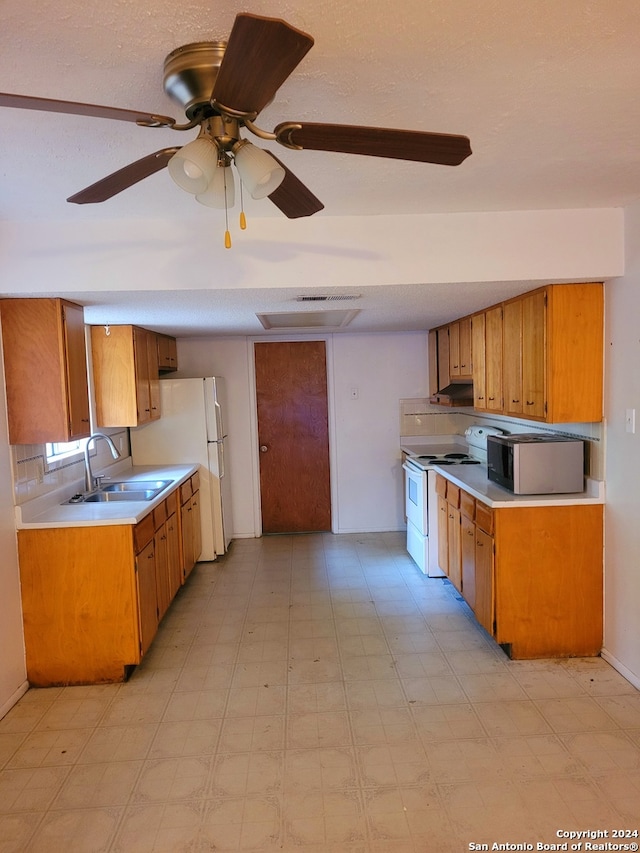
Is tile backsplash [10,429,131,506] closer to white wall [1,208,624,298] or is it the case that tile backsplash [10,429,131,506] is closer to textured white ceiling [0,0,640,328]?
white wall [1,208,624,298]

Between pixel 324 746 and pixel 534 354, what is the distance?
2201mm

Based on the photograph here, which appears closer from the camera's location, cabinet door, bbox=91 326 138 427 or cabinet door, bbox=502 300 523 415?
cabinet door, bbox=502 300 523 415

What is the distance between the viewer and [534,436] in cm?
319

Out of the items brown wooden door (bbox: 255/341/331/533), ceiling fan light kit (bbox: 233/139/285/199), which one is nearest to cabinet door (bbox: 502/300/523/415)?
ceiling fan light kit (bbox: 233/139/285/199)

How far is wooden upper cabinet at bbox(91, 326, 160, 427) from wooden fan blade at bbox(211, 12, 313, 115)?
9.19 feet

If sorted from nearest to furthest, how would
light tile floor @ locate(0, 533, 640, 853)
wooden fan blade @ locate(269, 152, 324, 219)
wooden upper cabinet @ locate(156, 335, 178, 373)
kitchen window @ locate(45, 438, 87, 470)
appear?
wooden fan blade @ locate(269, 152, 324, 219)
light tile floor @ locate(0, 533, 640, 853)
kitchen window @ locate(45, 438, 87, 470)
wooden upper cabinet @ locate(156, 335, 178, 373)

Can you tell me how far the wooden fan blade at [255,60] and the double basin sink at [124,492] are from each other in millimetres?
2689

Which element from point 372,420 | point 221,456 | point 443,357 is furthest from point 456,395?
point 221,456

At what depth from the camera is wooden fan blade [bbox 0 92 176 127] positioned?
103cm

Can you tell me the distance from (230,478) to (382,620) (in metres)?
2.44

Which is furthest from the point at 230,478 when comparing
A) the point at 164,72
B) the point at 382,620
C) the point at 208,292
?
the point at 164,72

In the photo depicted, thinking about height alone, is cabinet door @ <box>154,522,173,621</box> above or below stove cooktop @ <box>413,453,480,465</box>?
below

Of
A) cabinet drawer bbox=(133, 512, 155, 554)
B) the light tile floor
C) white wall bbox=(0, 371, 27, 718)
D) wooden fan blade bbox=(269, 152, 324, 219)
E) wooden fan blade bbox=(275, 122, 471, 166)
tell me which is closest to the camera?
wooden fan blade bbox=(275, 122, 471, 166)

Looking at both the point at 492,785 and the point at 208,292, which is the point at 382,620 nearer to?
the point at 492,785
